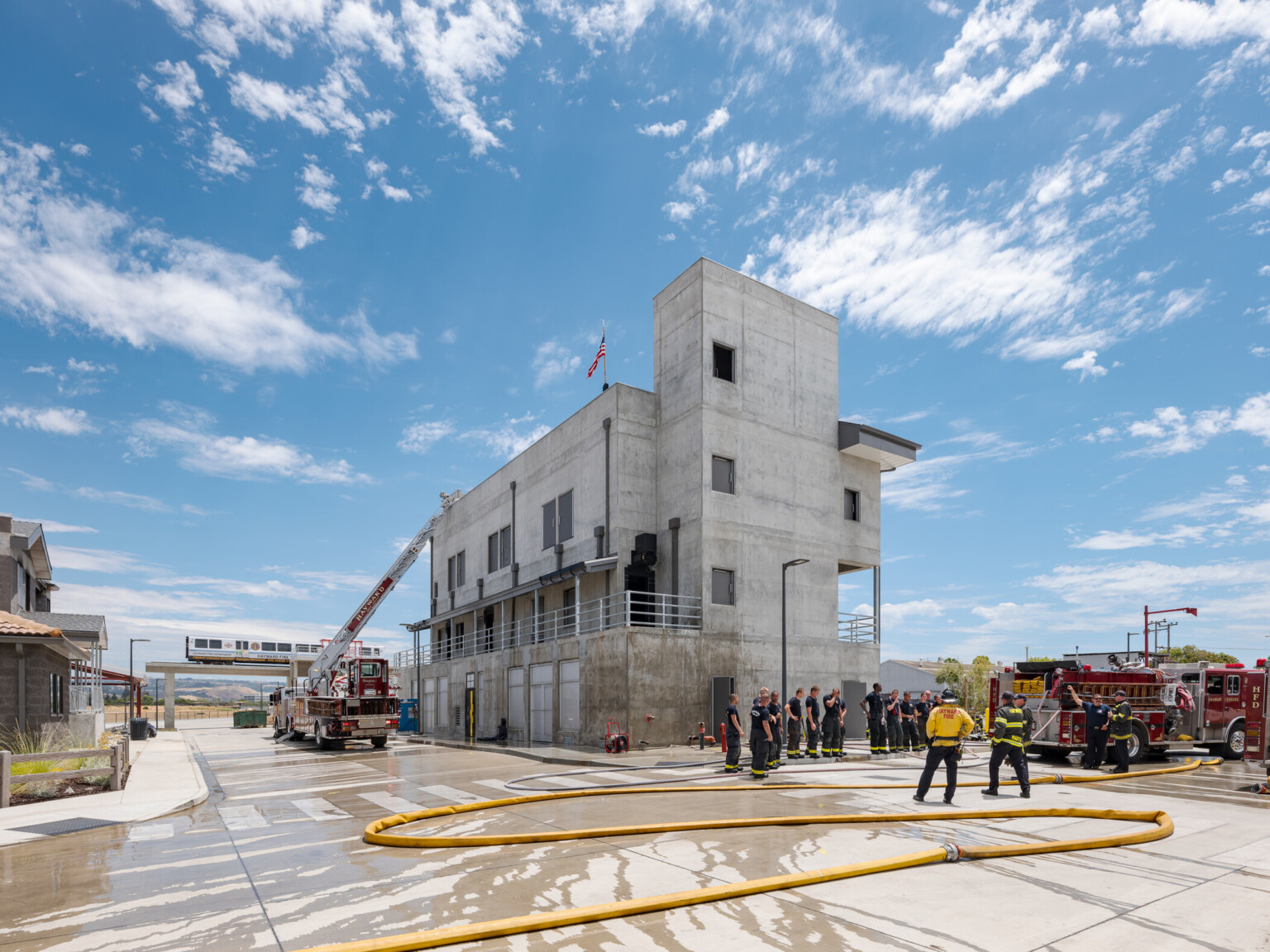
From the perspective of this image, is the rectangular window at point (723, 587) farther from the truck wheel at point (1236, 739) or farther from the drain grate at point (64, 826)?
the drain grate at point (64, 826)

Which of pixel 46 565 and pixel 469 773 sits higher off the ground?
pixel 46 565

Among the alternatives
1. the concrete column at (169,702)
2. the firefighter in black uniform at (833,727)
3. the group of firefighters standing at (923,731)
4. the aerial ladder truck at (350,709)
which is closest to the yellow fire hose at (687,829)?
the group of firefighters standing at (923,731)

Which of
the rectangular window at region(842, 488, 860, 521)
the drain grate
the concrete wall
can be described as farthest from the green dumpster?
the drain grate

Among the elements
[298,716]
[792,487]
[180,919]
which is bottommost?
[298,716]

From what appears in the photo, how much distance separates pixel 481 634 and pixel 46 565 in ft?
66.9

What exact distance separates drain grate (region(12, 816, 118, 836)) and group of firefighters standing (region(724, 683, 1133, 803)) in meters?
10.7

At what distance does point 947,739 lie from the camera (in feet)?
42.6

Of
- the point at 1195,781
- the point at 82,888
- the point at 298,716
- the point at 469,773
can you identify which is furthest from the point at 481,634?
the point at 82,888

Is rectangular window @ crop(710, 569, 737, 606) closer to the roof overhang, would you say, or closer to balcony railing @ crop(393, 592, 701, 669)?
balcony railing @ crop(393, 592, 701, 669)

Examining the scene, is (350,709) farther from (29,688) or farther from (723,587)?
(723,587)

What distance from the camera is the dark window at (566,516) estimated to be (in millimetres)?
34812

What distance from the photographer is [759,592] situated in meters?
29.4

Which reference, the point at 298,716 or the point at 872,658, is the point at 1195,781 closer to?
the point at 872,658

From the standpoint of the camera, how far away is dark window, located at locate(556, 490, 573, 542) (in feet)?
114
